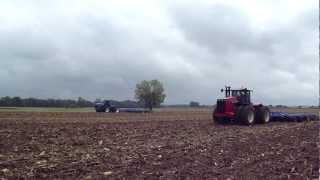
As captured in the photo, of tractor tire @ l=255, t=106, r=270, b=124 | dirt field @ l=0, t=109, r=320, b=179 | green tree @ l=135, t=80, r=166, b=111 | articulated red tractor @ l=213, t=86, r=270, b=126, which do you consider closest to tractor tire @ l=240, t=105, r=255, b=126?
articulated red tractor @ l=213, t=86, r=270, b=126

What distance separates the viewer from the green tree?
11075 centimetres

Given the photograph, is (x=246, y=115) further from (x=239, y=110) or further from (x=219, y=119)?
(x=219, y=119)

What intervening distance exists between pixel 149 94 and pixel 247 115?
79.5m

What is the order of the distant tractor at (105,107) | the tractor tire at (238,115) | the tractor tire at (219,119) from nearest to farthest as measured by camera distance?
the tractor tire at (238,115) → the tractor tire at (219,119) → the distant tractor at (105,107)

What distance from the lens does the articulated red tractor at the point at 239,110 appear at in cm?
3191

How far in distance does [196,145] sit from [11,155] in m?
6.24

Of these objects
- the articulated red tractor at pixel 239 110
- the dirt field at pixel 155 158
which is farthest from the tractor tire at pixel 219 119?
the dirt field at pixel 155 158

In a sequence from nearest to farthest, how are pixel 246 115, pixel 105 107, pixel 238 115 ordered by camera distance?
pixel 246 115 → pixel 238 115 → pixel 105 107

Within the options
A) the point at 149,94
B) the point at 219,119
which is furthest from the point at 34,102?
the point at 219,119

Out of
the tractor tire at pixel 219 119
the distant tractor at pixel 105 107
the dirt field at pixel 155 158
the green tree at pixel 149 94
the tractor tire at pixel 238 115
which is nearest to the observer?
the dirt field at pixel 155 158

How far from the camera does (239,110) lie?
105ft

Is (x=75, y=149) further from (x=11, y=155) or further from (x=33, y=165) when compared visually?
(x=33, y=165)

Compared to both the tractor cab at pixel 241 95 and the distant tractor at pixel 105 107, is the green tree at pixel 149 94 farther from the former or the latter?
the tractor cab at pixel 241 95

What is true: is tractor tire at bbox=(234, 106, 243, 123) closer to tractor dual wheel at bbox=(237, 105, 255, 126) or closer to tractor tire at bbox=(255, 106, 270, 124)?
tractor dual wheel at bbox=(237, 105, 255, 126)
